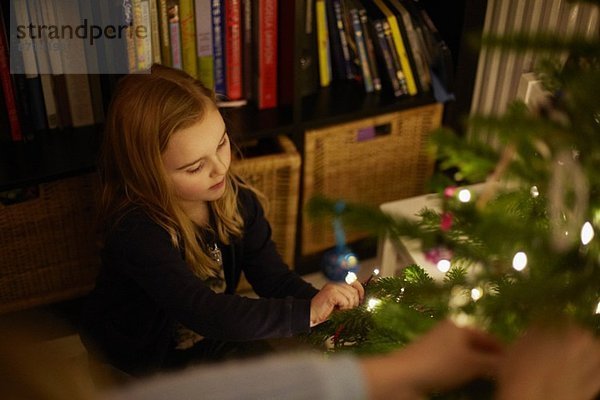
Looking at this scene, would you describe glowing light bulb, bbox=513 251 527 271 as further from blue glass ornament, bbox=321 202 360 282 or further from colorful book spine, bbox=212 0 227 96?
blue glass ornament, bbox=321 202 360 282

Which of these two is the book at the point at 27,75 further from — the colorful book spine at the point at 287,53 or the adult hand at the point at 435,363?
the adult hand at the point at 435,363

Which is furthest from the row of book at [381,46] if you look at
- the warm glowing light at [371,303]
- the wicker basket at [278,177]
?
the warm glowing light at [371,303]

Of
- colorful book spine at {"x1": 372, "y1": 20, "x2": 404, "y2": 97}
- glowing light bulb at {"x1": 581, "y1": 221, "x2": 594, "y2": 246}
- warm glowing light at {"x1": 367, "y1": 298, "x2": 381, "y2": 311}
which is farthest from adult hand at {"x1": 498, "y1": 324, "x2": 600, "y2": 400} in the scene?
colorful book spine at {"x1": 372, "y1": 20, "x2": 404, "y2": 97}

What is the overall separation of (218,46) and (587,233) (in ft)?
3.60

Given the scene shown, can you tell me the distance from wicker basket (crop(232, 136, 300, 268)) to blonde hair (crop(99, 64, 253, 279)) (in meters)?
0.28

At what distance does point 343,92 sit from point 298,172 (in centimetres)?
24

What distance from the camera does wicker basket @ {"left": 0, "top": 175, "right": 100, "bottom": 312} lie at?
1564 millimetres

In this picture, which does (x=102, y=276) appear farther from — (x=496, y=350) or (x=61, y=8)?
(x=496, y=350)

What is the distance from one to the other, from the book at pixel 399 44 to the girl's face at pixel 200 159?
2.00 ft

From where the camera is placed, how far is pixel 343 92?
Answer: 1798 mm

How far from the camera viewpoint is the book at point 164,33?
1.50 meters

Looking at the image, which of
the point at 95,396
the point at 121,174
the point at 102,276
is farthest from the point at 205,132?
the point at 95,396

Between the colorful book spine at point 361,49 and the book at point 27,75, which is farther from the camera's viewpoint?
the colorful book spine at point 361,49

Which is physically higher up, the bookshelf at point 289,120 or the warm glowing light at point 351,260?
the bookshelf at point 289,120
